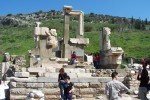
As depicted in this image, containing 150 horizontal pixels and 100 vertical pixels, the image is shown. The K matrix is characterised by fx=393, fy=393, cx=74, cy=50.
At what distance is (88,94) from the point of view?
16.8 m

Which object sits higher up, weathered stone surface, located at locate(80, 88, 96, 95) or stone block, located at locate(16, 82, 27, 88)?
stone block, located at locate(16, 82, 27, 88)

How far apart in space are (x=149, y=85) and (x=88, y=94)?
468 centimetres

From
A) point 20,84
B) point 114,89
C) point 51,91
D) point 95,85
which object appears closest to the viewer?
point 114,89

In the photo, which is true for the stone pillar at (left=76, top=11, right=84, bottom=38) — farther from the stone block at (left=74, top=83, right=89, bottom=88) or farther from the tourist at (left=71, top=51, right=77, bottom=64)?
the stone block at (left=74, top=83, right=89, bottom=88)

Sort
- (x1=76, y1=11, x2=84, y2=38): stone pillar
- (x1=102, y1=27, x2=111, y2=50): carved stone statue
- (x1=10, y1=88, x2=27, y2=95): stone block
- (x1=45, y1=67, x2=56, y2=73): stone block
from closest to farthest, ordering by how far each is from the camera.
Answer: (x1=10, y1=88, x2=27, y2=95): stone block < (x1=45, y1=67, x2=56, y2=73): stone block < (x1=102, y1=27, x2=111, y2=50): carved stone statue < (x1=76, y1=11, x2=84, y2=38): stone pillar

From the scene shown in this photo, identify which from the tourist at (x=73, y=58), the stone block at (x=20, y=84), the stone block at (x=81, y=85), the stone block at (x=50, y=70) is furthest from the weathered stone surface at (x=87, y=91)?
the tourist at (x=73, y=58)

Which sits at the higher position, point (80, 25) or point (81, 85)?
point (80, 25)

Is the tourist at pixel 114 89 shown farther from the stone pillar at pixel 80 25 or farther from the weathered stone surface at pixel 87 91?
the stone pillar at pixel 80 25

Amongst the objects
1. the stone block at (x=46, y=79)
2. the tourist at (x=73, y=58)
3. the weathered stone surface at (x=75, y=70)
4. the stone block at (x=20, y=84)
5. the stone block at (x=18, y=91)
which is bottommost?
the stone block at (x=18, y=91)

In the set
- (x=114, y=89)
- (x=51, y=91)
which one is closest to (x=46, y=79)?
(x=51, y=91)

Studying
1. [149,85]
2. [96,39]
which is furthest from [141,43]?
[149,85]

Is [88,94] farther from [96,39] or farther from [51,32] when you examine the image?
[96,39]

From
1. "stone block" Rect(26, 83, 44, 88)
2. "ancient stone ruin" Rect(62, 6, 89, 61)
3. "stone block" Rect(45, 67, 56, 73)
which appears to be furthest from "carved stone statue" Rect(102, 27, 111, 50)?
"stone block" Rect(26, 83, 44, 88)

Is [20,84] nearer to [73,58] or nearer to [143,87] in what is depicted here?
[143,87]
